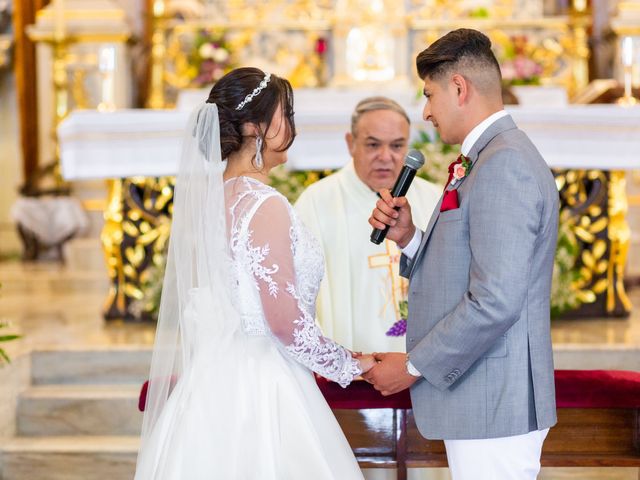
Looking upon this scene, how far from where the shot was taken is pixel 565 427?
11.3 ft

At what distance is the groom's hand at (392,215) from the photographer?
2.86 metres

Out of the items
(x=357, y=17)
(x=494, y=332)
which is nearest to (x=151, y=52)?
(x=357, y=17)

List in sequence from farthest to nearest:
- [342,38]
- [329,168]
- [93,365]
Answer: [342,38]
[329,168]
[93,365]

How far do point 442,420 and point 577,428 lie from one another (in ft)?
3.17

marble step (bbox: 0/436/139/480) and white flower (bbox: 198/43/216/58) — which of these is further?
white flower (bbox: 198/43/216/58)

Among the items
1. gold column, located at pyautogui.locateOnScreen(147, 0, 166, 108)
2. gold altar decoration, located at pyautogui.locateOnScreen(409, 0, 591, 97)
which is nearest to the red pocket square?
gold altar decoration, located at pyautogui.locateOnScreen(409, 0, 591, 97)

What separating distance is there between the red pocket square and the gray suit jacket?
0.02m

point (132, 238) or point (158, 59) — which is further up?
point (158, 59)

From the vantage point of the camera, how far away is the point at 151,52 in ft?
32.0

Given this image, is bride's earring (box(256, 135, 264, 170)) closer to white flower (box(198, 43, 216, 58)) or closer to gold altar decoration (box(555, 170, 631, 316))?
gold altar decoration (box(555, 170, 631, 316))

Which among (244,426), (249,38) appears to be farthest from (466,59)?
(249,38)

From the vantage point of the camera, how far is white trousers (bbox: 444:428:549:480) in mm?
2648

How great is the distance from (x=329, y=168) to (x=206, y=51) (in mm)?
3908

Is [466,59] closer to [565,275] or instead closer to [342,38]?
[565,275]
